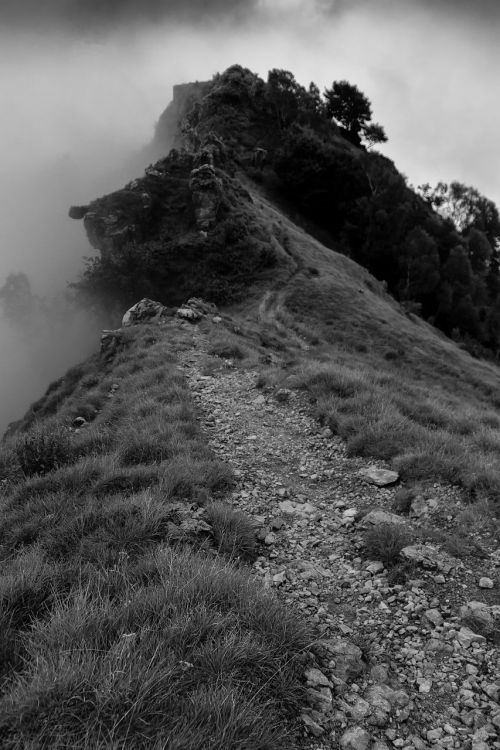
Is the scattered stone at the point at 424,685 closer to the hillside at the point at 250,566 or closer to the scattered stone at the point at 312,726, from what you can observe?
the hillside at the point at 250,566

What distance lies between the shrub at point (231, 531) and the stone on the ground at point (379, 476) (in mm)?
2555

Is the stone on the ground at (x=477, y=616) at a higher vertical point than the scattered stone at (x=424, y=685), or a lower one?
higher

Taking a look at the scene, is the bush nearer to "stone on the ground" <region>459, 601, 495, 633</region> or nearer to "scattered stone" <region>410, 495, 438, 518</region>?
"scattered stone" <region>410, 495, 438, 518</region>

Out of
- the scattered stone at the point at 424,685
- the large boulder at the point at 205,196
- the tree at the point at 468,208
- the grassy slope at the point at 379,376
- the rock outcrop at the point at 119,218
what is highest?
the tree at the point at 468,208

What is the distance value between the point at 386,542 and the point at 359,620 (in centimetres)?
128

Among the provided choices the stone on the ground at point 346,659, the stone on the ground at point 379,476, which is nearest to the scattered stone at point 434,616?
the stone on the ground at point 346,659

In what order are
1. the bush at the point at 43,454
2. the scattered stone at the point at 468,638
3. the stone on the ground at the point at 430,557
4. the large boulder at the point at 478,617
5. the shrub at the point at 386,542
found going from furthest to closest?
the bush at the point at 43,454 < the shrub at the point at 386,542 < the stone on the ground at the point at 430,557 < the large boulder at the point at 478,617 < the scattered stone at the point at 468,638

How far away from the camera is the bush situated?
8023mm

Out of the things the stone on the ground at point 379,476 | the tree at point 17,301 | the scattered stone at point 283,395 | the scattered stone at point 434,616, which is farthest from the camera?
the tree at point 17,301

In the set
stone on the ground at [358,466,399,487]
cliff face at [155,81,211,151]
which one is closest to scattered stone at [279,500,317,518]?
stone on the ground at [358,466,399,487]

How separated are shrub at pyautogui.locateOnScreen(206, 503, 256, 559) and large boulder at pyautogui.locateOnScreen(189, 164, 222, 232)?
3071 cm

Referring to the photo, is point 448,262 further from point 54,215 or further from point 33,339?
point 54,215

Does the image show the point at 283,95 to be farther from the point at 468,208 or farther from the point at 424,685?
the point at 424,685

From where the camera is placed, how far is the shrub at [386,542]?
215 inches
